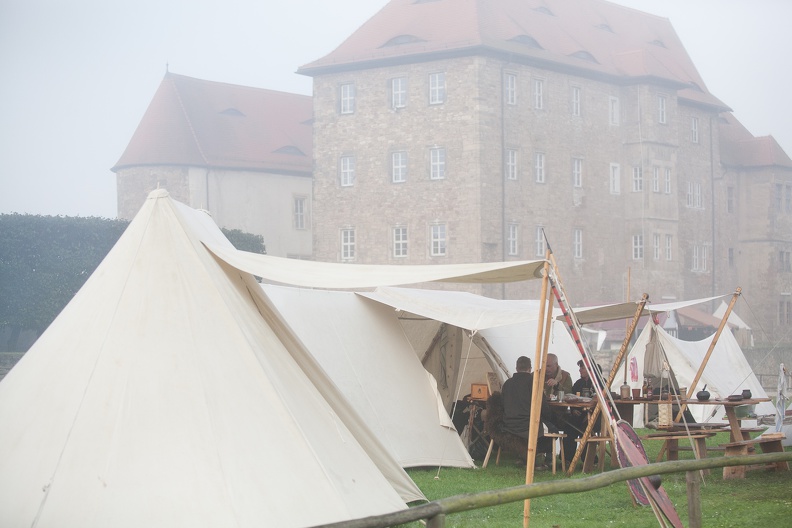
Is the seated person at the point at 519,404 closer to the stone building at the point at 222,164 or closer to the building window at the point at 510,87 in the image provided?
the building window at the point at 510,87

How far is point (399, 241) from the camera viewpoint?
163 ft

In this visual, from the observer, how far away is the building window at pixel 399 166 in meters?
49.4

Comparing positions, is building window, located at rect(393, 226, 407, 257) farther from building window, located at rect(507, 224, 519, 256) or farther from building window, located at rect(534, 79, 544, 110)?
building window, located at rect(534, 79, 544, 110)

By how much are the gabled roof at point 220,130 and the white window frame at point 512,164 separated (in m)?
14.3

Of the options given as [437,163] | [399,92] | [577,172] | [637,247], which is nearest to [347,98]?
[399,92]

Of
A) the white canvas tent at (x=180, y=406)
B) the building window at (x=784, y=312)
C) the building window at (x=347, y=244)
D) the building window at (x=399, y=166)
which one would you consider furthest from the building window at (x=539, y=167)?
the white canvas tent at (x=180, y=406)

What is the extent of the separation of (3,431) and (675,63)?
56937 millimetres

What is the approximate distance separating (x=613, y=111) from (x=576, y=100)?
2.79 metres

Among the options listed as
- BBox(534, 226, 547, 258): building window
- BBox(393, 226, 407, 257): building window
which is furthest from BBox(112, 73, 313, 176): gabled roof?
BBox(534, 226, 547, 258): building window

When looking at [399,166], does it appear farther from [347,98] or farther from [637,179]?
[637,179]

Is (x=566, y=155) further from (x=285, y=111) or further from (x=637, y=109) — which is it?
(x=285, y=111)

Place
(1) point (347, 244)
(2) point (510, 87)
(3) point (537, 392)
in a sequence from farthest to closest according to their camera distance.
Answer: (1) point (347, 244), (2) point (510, 87), (3) point (537, 392)

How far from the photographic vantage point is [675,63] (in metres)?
61.3

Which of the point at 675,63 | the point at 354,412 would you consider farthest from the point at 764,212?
the point at 354,412
